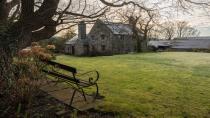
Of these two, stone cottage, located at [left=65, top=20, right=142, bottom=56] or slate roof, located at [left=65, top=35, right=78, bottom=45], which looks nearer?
stone cottage, located at [left=65, top=20, right=142, bottom=56]

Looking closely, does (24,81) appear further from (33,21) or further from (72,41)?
(72,41)

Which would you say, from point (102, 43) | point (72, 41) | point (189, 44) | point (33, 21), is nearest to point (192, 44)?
point (189, 44)

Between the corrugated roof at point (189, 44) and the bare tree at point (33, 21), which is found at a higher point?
the bare tree at point (33, 21)

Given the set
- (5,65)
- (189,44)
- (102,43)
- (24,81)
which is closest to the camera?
(24,81)

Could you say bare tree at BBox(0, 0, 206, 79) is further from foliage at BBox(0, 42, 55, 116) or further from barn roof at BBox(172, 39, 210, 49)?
barn roof at BBox(172, 39, 210, 49)

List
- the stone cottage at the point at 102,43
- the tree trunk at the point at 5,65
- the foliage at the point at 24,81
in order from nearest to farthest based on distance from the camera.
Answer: the foliage at the point at 24,81 < the tree trunk at the point at 5,65 < the stone cottage at the point at 102,43

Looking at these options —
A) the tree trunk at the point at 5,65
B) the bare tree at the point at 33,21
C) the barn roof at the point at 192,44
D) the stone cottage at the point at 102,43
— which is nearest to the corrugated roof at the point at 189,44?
the barn roof at the point at 192,44

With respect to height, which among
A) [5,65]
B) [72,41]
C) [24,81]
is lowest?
[72,41]

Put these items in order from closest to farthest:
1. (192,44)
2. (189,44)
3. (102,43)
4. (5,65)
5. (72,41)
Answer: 1. (5,65)
2. (102,43)
3. (72,41)
4. (192,44)
5. (189,44)

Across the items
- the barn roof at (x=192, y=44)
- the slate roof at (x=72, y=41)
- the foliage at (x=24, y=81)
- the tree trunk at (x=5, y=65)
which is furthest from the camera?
the barn roof at (x=192, y=44)

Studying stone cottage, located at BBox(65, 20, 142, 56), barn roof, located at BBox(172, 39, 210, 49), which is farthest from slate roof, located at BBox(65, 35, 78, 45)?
barn roof, located at BBox(172, 39, 210, 49)

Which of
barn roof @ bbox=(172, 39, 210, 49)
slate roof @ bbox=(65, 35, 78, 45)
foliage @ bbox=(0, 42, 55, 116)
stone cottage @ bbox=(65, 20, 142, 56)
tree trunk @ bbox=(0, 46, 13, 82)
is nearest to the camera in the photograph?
foliage @ bbox=(0, 42, 55, 116)

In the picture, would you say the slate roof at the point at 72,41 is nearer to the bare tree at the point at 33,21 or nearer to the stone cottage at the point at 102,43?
the stone cottage at the point at 102,43

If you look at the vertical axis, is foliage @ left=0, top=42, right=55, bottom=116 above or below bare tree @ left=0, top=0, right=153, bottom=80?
below
